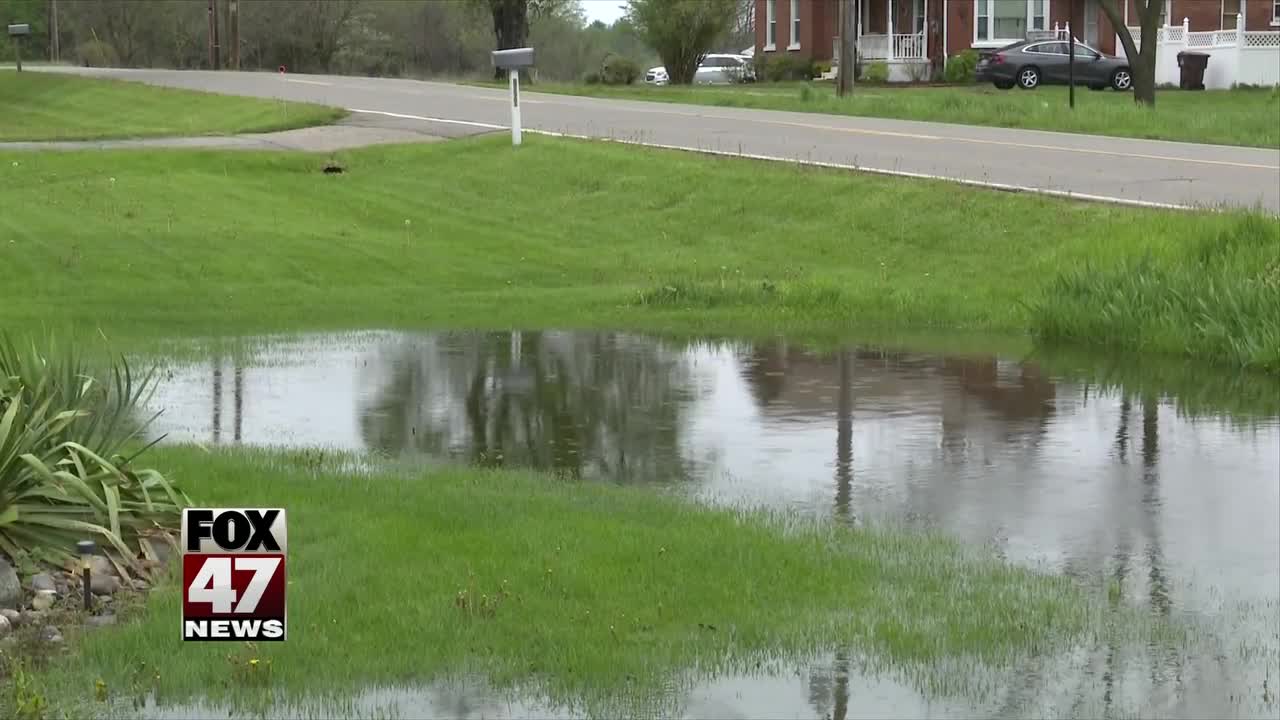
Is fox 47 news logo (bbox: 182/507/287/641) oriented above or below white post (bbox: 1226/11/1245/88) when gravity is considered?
below

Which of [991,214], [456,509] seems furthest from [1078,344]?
[456,509]

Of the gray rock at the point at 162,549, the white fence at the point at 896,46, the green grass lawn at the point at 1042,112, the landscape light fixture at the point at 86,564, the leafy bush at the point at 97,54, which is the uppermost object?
the leafy bush at the point at 97,54

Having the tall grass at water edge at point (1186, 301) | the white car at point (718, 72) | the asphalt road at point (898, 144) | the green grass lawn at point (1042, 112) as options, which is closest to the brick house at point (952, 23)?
the white car at point (718, 72)

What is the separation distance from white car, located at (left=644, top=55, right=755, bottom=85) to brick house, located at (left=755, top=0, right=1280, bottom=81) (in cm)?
136

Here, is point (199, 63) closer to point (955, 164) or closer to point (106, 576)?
point (955, 164)

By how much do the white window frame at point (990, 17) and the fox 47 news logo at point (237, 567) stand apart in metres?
56.9

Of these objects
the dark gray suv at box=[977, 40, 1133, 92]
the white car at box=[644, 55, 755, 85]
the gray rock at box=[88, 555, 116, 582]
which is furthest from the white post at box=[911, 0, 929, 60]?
the gray rock at box=[88, 555, 116, 582]

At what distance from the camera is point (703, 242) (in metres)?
20.9

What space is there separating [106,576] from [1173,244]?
36.2 feet

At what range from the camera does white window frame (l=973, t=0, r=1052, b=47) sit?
6050 cm

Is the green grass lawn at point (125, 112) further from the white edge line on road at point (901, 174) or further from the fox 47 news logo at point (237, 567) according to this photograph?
the fox 47 news logo at point (237, 567)

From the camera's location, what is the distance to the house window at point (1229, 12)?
193 feet

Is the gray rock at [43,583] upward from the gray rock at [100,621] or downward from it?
upward

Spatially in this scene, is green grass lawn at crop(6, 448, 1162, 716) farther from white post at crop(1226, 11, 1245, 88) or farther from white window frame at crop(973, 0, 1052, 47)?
white window frame at crop(973, 0, 1052, 47)
